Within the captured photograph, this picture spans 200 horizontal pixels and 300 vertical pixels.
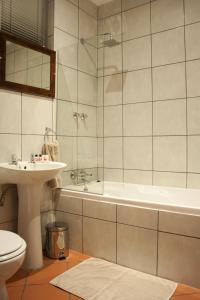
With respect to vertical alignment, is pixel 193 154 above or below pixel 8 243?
above

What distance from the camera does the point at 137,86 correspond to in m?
2.74

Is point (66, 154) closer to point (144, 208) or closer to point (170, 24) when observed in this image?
point (144, 208)

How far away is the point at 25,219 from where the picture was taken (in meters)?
1.95

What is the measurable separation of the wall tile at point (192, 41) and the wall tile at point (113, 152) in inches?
43.9

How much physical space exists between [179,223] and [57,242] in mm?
1026

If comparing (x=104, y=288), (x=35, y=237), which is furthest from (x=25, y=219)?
(x=104, y=288)

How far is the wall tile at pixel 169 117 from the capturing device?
97.1 inches

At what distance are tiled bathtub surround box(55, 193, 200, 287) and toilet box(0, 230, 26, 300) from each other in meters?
0.81

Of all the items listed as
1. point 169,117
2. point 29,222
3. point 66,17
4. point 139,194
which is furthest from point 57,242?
point 66,17

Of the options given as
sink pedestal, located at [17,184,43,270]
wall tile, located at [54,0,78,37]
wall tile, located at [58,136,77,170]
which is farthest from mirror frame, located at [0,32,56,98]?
sink pedestal, located at [17,184,43,270]

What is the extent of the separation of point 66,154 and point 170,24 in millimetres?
1656

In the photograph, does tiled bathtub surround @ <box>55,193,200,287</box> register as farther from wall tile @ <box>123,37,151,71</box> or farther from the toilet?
wall tile @ <box>123,37,151,71</box>

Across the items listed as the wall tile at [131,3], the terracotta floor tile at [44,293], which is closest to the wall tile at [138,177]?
the terracotta floor tile at [44,293]

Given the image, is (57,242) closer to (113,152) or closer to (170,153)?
(113,152)
